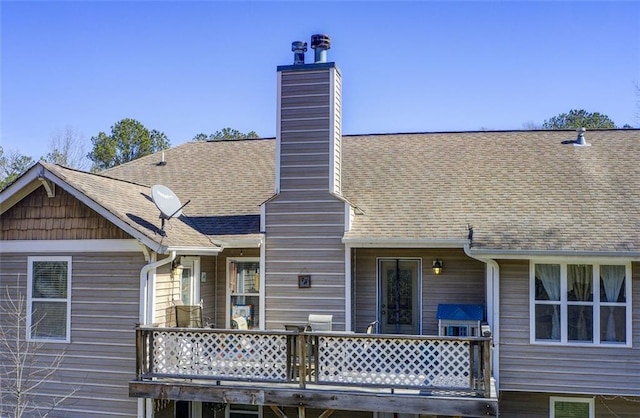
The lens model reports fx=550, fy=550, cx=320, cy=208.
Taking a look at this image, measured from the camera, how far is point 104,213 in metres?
8.55

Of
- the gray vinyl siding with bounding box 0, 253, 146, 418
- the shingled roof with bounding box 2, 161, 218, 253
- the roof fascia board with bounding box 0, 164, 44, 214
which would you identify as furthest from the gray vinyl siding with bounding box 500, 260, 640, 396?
the roof fascia board with bounding box 0, 164, 44, 214

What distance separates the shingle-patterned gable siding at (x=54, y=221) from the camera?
8.84 metres

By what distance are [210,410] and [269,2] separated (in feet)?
26.5

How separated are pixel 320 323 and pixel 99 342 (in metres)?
3.65

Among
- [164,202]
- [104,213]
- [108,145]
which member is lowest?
[104,213]

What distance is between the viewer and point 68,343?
8.95m

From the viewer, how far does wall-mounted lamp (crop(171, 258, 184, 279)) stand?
9.30 metres

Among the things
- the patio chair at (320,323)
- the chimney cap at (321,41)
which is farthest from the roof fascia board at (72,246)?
the chimney cap at (321,41)

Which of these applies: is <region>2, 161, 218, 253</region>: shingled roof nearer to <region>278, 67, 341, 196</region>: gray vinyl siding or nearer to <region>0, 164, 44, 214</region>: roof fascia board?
<region>0, 164, 44, 214</region>: roof fascia board

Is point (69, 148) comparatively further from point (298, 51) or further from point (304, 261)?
point (304, 261)

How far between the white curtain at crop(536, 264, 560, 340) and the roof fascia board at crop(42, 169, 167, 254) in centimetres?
596

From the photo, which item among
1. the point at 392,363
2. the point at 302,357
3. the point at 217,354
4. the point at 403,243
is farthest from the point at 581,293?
the point at 217,354

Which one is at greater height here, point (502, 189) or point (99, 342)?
point (502, 189)

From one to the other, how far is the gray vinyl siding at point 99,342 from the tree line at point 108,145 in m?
23.0
